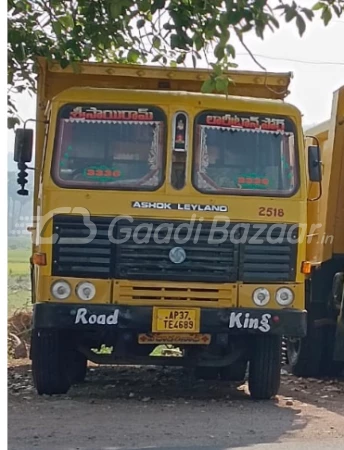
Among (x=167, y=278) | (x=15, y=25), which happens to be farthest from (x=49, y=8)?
(x=167, y=278)

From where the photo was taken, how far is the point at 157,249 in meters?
9.08

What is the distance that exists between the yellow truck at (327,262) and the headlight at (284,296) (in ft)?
7.51

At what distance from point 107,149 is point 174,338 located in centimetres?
187

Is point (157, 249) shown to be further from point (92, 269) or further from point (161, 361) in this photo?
point (161, 361)

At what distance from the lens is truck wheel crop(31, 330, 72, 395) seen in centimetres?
954

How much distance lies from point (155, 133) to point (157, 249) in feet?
3.65

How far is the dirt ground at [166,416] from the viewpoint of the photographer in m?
7.82

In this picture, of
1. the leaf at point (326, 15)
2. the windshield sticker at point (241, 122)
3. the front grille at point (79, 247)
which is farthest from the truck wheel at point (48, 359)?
the leaf at point (326, 15)

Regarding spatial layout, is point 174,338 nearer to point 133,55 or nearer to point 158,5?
point 133,55

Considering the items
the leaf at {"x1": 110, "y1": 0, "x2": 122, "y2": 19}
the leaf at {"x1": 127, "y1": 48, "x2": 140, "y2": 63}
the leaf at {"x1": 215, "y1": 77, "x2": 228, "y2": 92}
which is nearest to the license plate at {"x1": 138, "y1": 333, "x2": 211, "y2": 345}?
the leaf at {"x1": 215, "y1": 77, "x2": 228, "y2": 92}

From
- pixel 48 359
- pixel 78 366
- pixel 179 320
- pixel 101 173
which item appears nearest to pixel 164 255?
pixel 179 320

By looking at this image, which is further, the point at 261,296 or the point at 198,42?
the point at 261,296

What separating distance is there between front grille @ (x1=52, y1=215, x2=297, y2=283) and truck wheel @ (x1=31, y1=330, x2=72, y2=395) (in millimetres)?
Answer: 840

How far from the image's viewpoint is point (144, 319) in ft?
29.6
